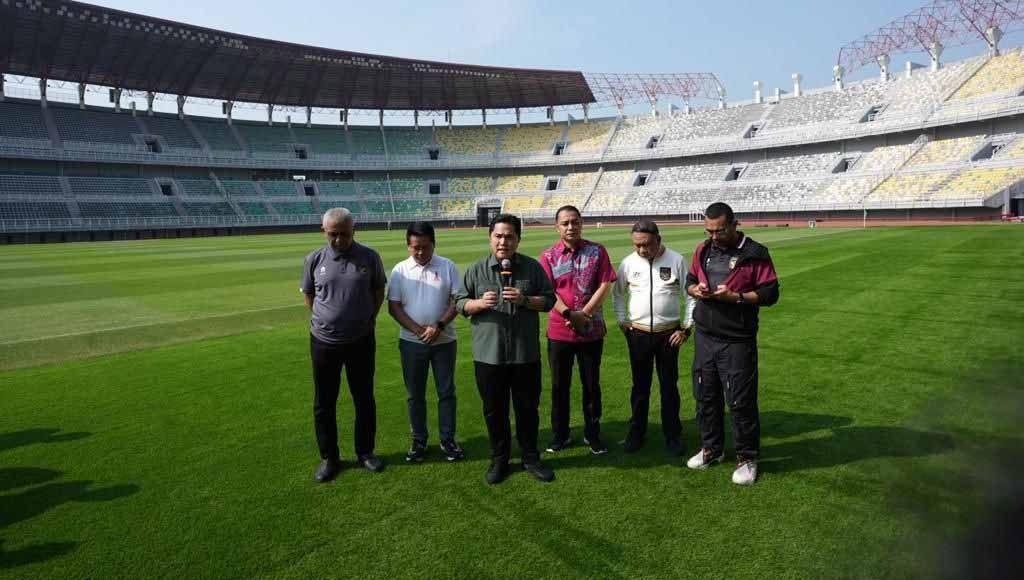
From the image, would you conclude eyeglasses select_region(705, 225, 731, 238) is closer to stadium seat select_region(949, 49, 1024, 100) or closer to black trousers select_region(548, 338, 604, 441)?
black trousers select_region(548, 338, 604, 441)

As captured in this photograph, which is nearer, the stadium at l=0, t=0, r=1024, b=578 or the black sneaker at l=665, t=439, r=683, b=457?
the stadium at l=0, t=0, r=1024, b=578

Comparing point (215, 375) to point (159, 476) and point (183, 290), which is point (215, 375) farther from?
point (183, 290)

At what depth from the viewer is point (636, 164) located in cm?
7181

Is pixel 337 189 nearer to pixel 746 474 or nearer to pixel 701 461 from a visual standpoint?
pixel 701 461

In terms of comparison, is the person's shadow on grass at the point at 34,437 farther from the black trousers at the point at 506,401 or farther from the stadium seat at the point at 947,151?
the stadium seat at the point at 947,151

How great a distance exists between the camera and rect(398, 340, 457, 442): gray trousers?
4.80m

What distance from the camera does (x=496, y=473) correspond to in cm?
435

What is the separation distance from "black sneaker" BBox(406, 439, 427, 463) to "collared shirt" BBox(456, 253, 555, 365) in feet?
3.24

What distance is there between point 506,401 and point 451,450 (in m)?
0.78

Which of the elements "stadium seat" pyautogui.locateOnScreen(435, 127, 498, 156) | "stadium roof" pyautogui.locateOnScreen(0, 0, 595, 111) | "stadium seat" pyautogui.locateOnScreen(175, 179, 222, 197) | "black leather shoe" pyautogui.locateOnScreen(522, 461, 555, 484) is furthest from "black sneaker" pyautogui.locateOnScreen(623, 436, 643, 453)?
"stadium seat" pyautogui.locateOnScreen(435, 127, 498, 156)

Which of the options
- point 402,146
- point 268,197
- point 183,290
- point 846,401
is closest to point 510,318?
point 846,401

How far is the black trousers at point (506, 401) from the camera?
435 cm

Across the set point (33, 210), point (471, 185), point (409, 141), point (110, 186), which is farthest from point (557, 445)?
point (409, 141)

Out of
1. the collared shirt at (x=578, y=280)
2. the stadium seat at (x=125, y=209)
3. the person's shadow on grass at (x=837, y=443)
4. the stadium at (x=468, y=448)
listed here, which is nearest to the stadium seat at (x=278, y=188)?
the stadium seat at (x=125, y=209)
